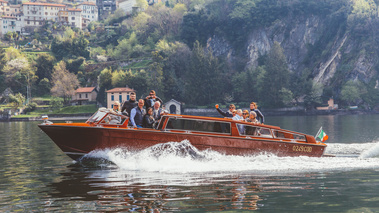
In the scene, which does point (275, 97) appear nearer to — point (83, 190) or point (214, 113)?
point (214, 113)

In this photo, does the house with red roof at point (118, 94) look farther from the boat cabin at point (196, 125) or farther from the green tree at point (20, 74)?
the boat cabin at point (196, 125)

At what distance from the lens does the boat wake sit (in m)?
16.5

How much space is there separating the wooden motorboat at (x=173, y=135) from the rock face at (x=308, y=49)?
10403 centimetres

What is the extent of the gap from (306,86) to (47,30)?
118522 mm

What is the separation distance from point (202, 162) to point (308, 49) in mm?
119711

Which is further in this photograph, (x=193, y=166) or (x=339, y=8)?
(x=339, y=8)

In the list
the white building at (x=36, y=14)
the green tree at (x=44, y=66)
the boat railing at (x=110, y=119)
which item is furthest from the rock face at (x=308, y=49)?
the boat railing at (x=110, y=119)

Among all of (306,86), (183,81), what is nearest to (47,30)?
(183,81)

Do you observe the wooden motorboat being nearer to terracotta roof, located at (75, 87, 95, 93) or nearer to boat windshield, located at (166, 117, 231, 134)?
boat windshield, located at (166, 117, 231, 134)

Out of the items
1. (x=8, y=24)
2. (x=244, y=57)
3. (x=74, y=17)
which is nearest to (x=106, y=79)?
(x=244, y=57)

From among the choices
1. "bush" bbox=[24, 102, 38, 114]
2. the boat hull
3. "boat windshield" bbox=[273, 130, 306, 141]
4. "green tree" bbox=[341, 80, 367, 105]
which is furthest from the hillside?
the boat hull

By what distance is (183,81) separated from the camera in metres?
118

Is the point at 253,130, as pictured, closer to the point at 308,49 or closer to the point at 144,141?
the point at 144,141

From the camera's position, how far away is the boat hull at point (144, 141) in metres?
17.1
